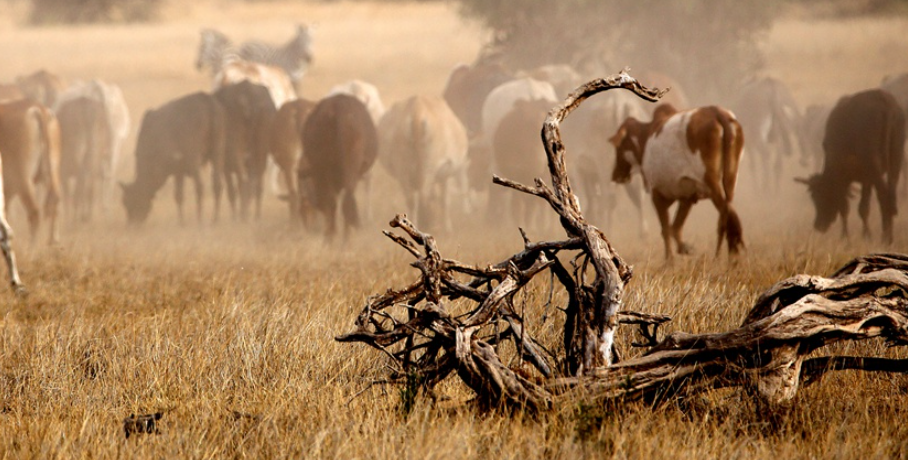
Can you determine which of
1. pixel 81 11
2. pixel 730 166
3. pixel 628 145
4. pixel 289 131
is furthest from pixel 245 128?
pixel 81 11

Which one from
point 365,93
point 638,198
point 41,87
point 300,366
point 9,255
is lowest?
point 300,366

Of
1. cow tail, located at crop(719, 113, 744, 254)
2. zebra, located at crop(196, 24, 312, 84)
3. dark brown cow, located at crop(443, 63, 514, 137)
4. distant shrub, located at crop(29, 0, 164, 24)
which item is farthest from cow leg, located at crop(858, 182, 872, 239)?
distant shrub, located at crop(29, 0, 164, 24)

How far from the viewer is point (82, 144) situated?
18062 millimetres

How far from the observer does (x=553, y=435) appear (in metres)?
3.83

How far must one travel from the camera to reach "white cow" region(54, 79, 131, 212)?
59.8 feet

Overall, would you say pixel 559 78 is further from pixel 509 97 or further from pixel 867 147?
pixel 867 147

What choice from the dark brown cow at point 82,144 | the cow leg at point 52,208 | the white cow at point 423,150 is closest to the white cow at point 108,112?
the dark brown cow at point 82,144

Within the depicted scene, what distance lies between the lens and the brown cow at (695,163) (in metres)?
8.98

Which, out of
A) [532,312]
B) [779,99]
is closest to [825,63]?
[779,99]

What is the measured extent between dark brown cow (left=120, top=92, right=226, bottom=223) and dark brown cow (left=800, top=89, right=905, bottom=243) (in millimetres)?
9853

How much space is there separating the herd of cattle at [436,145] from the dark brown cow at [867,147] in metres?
0.02

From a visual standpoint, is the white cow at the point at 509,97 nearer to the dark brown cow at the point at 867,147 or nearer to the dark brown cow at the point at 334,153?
the dark brown cow at the point at 334,153

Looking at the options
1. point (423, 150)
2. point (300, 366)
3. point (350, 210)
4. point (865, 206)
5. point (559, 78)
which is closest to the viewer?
point (300, 366)

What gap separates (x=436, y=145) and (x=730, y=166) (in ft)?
23.5
